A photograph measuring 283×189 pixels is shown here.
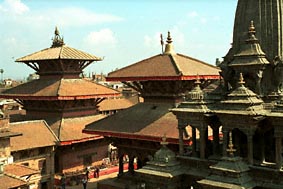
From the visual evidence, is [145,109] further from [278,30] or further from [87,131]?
[278,30]

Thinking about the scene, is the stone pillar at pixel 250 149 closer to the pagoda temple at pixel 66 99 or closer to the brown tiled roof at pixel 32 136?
the brown tiled roof at pixel 32 136

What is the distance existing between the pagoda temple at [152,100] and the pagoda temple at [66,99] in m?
4.82

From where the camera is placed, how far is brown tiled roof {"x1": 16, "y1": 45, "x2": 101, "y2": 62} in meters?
28.3

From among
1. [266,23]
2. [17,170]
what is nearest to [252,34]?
[266,23]

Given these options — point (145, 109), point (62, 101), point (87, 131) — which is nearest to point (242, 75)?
point (145, 109)

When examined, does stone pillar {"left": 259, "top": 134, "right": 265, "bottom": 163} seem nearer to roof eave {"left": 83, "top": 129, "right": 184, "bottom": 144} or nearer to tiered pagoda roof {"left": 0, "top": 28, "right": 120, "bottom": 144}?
roof eave {"left": 83, "top": 129, "right": 184, "bottom": 144}

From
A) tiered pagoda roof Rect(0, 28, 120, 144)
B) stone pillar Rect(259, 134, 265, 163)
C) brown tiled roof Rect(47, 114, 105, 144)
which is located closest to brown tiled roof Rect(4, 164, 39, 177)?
brown tiled roof Rect(47, 114, 105, 144)

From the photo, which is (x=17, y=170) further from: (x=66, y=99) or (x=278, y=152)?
(x=278, y=152)

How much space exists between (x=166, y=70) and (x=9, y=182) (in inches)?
367

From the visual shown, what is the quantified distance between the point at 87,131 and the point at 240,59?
1075 centimetres

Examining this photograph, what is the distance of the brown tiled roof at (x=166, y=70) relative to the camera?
20.2 metres

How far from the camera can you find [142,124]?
20.0 m

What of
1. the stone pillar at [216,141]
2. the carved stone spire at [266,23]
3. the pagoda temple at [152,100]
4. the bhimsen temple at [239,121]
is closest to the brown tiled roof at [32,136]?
the pagoda temple at [152,100]

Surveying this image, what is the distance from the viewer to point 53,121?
2677cm
